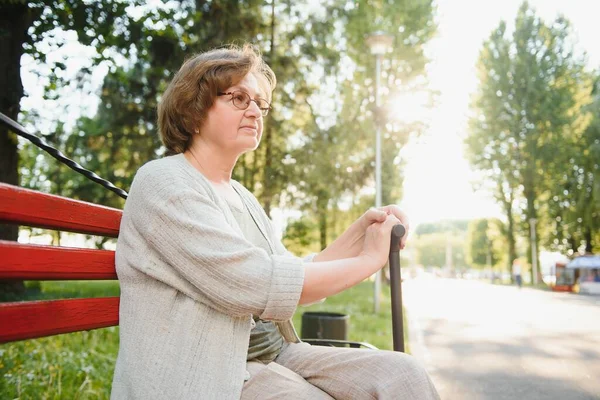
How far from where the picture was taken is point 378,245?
72.7 inches

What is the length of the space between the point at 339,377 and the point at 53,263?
967mm

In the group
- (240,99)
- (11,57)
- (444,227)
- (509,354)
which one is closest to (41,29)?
(11,57)

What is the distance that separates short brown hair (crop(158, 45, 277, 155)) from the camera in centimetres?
189

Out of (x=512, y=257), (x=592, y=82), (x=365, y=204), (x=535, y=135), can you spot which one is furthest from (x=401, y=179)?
(x=512, y=257)

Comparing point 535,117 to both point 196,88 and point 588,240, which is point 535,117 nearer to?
point 588,240

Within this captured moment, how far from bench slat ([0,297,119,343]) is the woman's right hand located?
824 millimetres

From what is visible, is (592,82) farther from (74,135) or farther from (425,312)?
(74,135)

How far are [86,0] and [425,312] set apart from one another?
10511 mm

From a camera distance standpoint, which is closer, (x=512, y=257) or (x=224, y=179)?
(x=224, y=179)

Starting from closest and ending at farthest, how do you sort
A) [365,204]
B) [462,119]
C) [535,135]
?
[365,204]
[535,135]
[462,119]

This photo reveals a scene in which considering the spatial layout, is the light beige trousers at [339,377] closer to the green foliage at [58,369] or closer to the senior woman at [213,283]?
the senior woman at [213,283]

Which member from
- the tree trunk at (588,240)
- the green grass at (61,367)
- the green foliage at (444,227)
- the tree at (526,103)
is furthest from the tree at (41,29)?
the green foliage at (444,227)

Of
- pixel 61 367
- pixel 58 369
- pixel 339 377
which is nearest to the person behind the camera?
pixel 339 377

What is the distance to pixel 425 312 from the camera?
1344cm
